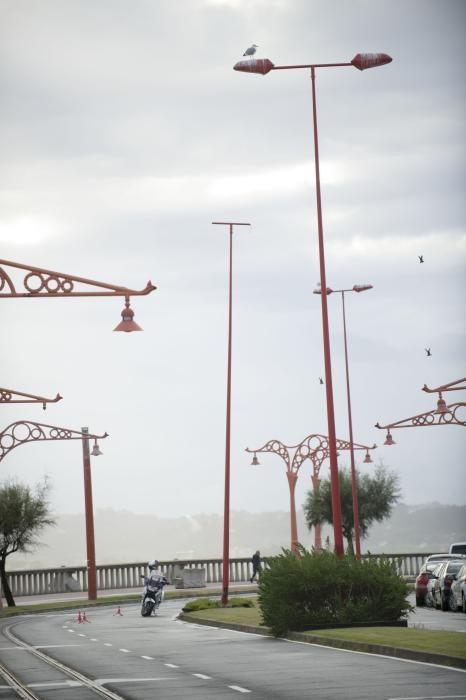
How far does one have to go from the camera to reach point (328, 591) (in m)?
27.0

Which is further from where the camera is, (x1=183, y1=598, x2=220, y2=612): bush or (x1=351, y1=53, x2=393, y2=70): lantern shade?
(x1=183, y1=598, x2=220, y2=612): bush

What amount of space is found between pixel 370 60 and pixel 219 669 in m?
14.5

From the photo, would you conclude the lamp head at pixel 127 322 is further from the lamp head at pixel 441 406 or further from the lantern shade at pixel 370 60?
the lamp head at pixel 441 406

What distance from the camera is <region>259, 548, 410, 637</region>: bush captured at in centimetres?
2678

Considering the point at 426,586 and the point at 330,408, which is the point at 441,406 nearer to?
the point at 426,586

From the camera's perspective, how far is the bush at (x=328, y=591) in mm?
26781

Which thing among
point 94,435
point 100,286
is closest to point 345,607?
point 100,286

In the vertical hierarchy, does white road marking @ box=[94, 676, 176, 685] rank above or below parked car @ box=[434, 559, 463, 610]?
below

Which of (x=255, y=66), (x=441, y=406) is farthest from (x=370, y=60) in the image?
(x=441, y=406)

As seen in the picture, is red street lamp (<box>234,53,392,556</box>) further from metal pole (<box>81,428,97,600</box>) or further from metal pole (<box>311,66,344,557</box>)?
metal pole (<box>81,428,97,600</box>)

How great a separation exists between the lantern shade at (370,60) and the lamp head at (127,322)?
10.1 meters

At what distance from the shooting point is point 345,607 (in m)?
27.0

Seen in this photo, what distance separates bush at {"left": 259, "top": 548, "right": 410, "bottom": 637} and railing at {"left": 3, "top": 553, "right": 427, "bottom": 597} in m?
35.8

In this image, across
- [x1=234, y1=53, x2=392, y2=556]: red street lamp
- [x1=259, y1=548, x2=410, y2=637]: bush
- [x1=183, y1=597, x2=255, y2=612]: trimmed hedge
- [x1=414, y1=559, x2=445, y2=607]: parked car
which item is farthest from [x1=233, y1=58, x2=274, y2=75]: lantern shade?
[x1=183, y1=597, x2=255, y2=612]: trimmed hedge
